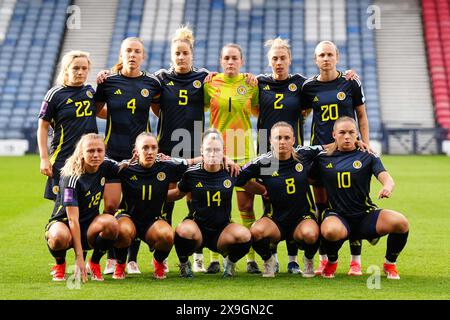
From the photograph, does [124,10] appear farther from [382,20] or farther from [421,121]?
[421,121]

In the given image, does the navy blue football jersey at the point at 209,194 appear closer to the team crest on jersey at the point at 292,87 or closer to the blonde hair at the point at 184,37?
the team crest on jersey at the point at 292,87

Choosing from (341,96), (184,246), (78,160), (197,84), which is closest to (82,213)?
(78,160)

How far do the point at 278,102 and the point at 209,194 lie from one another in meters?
1.00

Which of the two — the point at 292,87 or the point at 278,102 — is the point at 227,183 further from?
the point at 292,87

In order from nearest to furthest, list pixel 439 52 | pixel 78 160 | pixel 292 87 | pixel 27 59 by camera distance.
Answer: pixel 78 160 → pixel 292 87 → pixel 439 52 → pixel 27 59

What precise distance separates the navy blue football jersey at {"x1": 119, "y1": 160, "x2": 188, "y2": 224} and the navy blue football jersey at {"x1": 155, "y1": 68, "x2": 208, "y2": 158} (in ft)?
1.69

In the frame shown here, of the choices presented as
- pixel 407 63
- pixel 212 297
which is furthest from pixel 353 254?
pixel 407 63

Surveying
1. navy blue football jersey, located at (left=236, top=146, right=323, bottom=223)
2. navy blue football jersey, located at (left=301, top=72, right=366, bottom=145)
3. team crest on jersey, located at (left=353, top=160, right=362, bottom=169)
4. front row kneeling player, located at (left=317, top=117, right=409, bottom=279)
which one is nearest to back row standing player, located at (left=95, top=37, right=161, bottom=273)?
navy blue football jersey, located at (left=236, top=146, right=323, bottom=223)

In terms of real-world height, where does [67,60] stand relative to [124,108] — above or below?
above

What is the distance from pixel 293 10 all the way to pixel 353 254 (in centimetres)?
2235

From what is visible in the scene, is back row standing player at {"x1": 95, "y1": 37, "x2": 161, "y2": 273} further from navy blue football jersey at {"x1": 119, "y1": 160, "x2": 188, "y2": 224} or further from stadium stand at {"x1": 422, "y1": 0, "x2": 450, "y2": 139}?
stadium stand at {"x1": 422, "y1": 0, "x2": 450, "y2": 139}

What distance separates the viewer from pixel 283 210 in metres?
6.37

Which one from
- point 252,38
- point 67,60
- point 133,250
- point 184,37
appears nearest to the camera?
point 67,60

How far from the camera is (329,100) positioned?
21.6 feet
